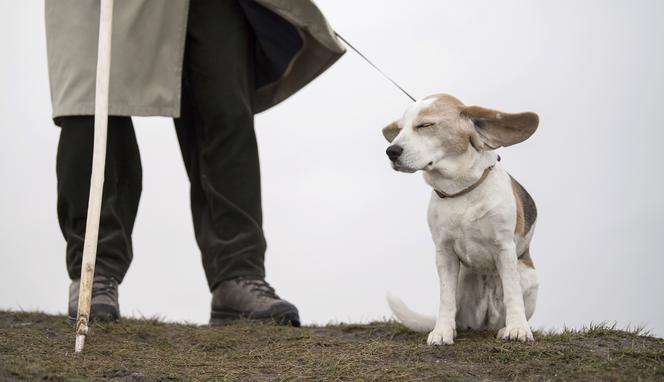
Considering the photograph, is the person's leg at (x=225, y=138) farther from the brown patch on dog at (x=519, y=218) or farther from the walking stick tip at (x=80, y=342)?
the brown patch on dog at (x=519, y=218)

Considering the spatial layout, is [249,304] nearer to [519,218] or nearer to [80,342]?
[80,342]

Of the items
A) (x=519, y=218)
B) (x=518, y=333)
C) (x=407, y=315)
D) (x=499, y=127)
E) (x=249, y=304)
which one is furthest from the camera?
(x=249, y=304)

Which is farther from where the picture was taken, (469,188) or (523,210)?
(523,210)

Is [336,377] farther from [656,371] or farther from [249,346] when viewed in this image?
[656,371]

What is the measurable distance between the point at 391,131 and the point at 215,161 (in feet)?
5.58

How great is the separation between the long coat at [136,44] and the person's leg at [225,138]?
16 cm

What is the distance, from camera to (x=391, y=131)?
4723mm

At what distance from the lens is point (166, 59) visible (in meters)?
5.84

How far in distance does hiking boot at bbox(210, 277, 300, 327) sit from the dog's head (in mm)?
1760

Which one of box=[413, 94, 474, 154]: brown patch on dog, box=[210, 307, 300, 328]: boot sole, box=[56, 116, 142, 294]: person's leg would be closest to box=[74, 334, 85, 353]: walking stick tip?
box=[56, 116, 142, 294]: person's leg

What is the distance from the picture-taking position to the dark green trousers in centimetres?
579

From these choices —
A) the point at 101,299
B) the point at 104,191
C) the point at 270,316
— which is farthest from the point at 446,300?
the point at 104,191

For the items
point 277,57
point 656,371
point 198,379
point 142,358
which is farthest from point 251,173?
point 656,371

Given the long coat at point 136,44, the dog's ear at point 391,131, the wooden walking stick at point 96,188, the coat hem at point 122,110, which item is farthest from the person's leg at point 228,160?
the dog's ear at point 391,131
